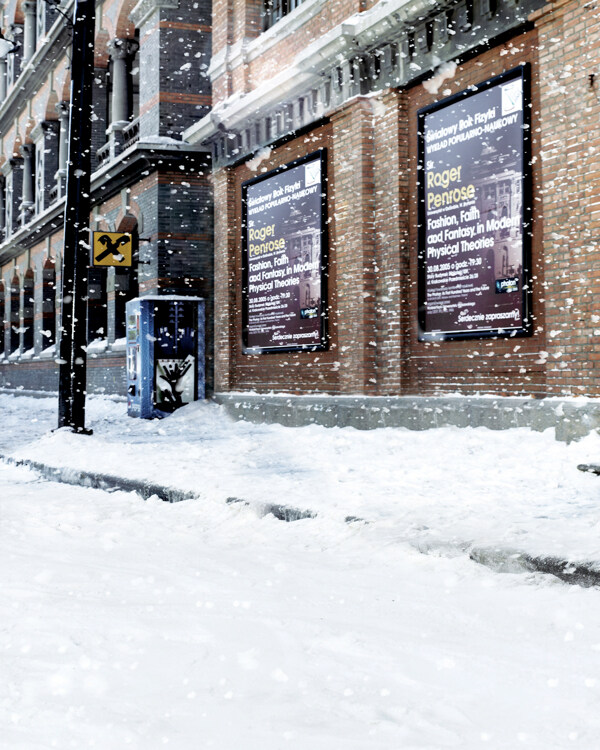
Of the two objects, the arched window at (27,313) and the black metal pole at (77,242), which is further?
the arched window at (27,313)

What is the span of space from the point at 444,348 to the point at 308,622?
8.19 m

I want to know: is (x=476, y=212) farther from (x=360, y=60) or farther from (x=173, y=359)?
(x=173, y=359)

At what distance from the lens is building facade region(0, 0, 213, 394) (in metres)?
19.0

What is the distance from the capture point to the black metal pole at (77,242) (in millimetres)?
14312

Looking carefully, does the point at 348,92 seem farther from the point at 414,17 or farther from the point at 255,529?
the point at 255,529

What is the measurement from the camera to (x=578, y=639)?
404cm

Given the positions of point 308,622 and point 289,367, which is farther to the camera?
point 289,367

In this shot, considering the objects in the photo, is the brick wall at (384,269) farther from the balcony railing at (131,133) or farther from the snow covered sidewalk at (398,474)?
the balcony railing at (131,133)

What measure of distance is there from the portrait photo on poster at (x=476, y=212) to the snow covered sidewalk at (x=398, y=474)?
1.49 m

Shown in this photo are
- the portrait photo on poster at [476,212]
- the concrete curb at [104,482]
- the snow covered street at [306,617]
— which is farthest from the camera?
the portrait photo on poster at [476,212]

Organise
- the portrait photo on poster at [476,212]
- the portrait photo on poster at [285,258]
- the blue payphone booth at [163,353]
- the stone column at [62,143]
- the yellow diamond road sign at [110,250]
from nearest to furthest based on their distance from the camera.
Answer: the portrait photo on poster at [476,212]
the portrait photo on poster at [285,258]
the yellow diamond road sign at [110,250]
the blue payphone booth at [163,353]
the stone column at [62,143]

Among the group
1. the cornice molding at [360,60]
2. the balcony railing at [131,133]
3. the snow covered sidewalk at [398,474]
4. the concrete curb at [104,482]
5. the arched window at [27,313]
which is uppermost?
the balcony railing at [131,133]

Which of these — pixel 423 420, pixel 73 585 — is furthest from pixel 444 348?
pixel 73 585

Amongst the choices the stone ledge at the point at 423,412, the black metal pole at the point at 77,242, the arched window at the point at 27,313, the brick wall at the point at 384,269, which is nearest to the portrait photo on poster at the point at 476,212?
the brick wall at the point at 384,269
